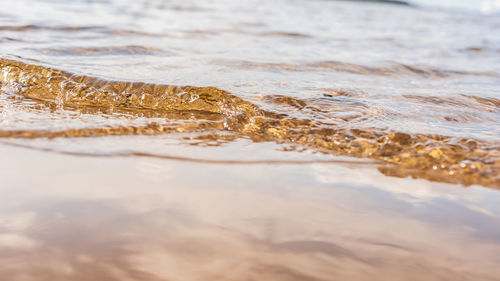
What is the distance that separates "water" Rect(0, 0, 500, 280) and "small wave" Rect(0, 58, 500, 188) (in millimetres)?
12

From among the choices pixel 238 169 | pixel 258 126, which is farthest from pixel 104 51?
pixel 238 169

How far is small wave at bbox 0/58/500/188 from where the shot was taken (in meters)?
2.25

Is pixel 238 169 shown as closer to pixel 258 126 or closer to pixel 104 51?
pixel 258 126

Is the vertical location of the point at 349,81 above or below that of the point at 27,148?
above

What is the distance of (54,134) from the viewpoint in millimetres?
2307

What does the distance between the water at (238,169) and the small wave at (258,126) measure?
0.01 metres

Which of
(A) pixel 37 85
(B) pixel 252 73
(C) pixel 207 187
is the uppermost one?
(B) pixel 252 73

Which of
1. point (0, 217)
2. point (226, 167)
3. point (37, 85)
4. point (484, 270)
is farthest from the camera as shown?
point (37, 85)

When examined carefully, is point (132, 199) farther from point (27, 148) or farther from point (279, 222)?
point (27, 148)

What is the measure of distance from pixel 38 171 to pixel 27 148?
12.2 inches

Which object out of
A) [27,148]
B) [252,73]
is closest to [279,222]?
[27,148]

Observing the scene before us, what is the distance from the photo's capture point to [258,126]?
271 cm

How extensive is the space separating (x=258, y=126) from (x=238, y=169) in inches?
27.0

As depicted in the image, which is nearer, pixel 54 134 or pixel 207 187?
pixel 207 187
